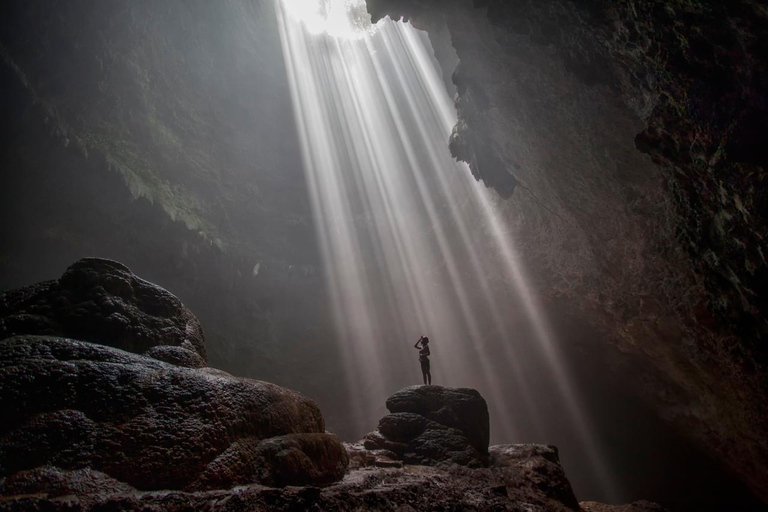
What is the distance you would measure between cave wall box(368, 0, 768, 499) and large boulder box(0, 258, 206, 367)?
8.49m

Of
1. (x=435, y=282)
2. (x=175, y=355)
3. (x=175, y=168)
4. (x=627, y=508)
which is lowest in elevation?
(x=627, y=508)

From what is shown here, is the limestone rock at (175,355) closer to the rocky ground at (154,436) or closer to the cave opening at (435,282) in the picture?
the rocky ground at (154,436)

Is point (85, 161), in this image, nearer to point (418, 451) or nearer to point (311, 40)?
point (418, 451)

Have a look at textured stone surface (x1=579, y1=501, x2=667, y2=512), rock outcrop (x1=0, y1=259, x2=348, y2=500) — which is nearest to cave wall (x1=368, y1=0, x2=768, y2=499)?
textured stone surface (x1=579, y1=501, x2=667, y2=512)

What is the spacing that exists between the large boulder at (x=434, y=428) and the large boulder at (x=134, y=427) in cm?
320

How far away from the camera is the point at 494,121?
1221cm

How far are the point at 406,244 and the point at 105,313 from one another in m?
19.4

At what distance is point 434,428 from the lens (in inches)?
316

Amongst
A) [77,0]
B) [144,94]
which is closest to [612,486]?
[144,94]

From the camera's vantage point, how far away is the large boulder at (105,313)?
18.2 ft

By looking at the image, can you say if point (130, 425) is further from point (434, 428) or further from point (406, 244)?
point (406, 244)

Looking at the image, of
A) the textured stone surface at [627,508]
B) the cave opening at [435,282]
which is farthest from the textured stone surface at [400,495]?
Result: the cave opening at [435,282]

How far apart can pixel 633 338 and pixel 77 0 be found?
25881mm

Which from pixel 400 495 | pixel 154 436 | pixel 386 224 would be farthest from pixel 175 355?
pixel 386 224
